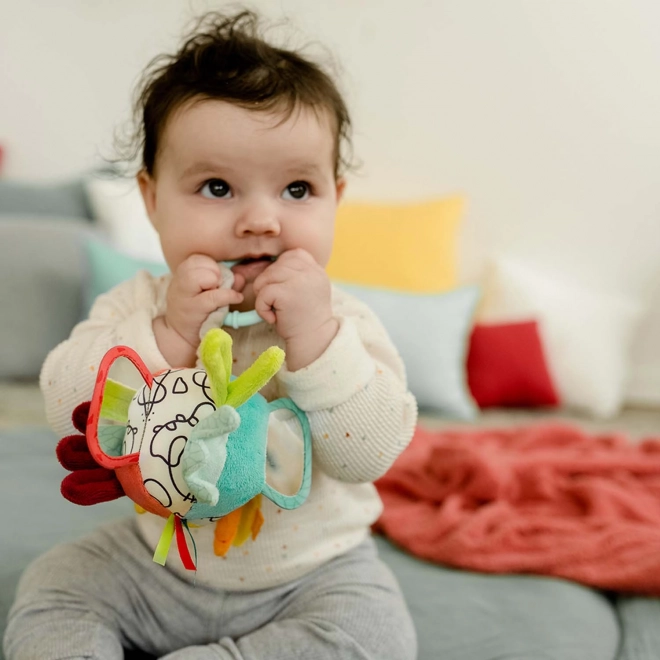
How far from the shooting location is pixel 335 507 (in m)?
0.77

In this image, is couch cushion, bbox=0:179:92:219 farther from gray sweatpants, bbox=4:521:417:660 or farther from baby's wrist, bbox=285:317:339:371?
baby's wrist, bbox=285:317:339:371

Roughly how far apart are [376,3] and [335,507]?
164 centimetres

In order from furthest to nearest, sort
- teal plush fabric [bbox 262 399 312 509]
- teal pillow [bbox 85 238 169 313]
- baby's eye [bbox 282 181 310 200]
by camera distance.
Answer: teal pillow [bbox 85 238 169 313]
baby's eye [bbox 282 181 310 200]
teal plush fabric [bbox 262 399 312 509]

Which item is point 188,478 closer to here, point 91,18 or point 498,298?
point 498,298

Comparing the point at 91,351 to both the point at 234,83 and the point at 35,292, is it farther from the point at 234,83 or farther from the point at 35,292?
the point at 35,292

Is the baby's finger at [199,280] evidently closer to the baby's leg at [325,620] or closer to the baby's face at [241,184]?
the baby's face at [241,184]

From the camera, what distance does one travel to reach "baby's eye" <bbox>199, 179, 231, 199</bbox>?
70 centimetres

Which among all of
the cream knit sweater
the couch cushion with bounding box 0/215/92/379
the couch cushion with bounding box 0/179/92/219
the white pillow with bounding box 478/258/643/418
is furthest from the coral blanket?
the couch cushion with bounding box 0/179/92/219

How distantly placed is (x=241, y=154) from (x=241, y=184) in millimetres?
29

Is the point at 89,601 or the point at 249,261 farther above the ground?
the point at 249,261

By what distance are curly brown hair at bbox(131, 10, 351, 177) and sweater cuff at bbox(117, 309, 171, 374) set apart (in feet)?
0.52

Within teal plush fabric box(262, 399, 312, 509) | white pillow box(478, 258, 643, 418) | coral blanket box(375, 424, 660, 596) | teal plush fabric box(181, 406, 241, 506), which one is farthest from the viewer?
white pillow box(478, 258, 643, 418)

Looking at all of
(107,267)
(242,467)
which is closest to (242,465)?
(242,467)

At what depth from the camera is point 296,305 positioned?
0.65 m
